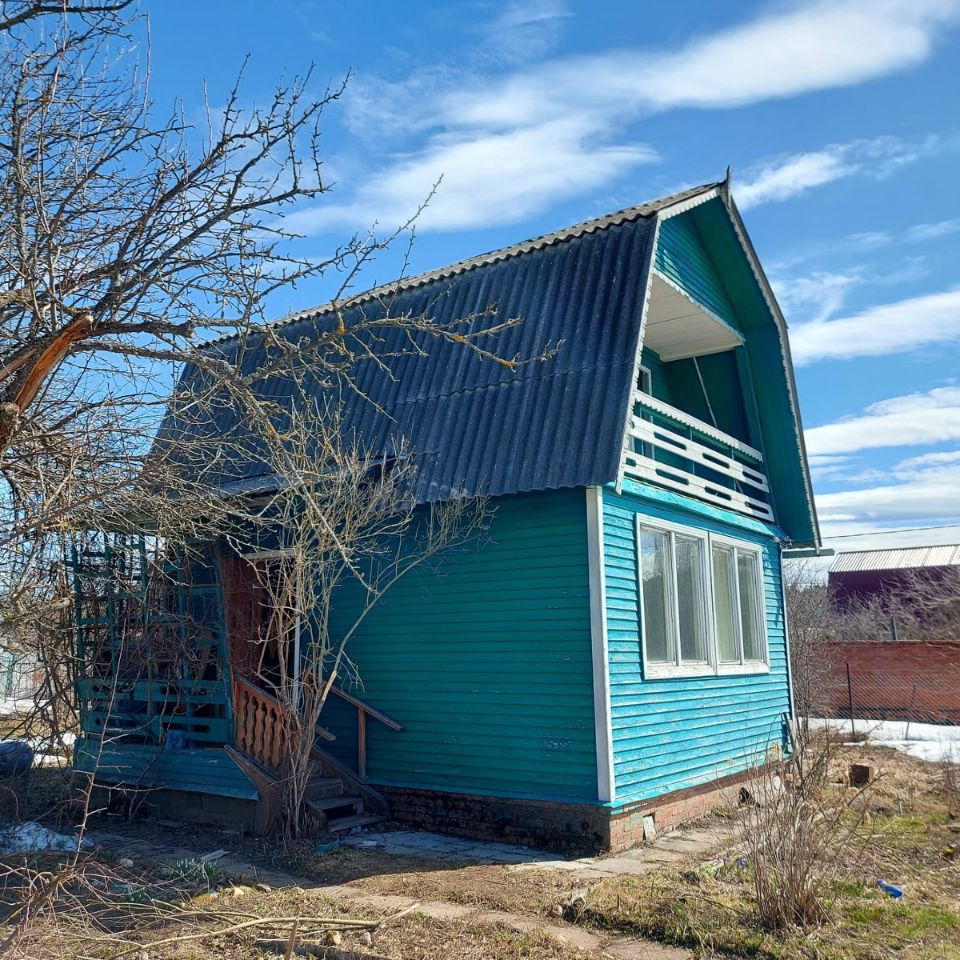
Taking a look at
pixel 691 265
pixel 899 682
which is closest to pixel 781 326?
pixel 691 265

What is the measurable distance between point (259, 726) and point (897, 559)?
1374 inches

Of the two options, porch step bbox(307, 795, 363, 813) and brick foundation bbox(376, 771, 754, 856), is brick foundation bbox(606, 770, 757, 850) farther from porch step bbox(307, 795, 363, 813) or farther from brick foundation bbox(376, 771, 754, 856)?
porch step bbox(307, 795, 363, 813)

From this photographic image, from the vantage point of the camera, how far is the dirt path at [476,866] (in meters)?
6.21

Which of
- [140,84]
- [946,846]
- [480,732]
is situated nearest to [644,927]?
[480,732]

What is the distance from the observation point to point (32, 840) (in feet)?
30.4

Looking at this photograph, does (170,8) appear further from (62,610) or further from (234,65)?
(62,610)

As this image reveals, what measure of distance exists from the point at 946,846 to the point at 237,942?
665cm

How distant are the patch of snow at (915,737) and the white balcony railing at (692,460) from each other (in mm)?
4276

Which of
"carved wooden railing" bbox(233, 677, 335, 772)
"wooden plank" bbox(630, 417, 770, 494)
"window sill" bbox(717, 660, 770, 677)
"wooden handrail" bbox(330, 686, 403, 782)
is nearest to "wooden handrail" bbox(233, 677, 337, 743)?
"carved wooden railing" bbox(233, 677, 335, 772)

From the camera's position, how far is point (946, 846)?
8875mm

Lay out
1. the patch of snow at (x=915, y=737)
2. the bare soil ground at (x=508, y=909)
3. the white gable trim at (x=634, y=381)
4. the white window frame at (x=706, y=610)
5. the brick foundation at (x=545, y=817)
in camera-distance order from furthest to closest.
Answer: the patch of snow at (x=915, y=737) < the white window frame at (x=706, y=610) < the white gable trim at (x=634, y=381) < the brick foundation at (x=545, y=817) < the bare soil ground at (x=508, y=909)

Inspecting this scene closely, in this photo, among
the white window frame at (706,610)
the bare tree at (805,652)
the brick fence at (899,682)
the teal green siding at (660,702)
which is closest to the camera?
the teal green siding at (660,702)

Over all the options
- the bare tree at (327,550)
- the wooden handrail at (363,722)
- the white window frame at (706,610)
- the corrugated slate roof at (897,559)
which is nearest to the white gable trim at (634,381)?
the white window frame at (706,610)

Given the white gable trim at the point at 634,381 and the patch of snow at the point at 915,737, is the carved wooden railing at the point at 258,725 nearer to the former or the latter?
the white gable trim at the point at 634,381
